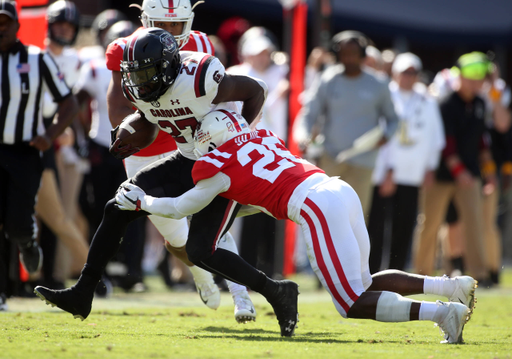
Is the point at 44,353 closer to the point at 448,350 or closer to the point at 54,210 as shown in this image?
the point at 448,350

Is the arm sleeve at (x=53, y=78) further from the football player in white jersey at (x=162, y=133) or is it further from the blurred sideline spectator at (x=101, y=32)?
the blurred sideline spectator at (x=101, y=32)

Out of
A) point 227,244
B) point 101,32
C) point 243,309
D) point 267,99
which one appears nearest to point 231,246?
point 227,244

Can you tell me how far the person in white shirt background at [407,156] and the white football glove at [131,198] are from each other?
4084mm

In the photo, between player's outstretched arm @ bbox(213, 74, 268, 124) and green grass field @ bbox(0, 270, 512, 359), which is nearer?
green grass field @ bbox(0, 270, 512, 359)

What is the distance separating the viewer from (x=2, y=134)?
4906mm

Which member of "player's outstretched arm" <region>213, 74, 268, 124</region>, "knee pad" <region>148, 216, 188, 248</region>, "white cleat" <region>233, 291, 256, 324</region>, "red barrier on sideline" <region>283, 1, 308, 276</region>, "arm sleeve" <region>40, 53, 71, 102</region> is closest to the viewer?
"player's outstretched arm" <region>213, 74, 268, 124</region>

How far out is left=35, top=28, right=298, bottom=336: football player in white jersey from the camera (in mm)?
3594

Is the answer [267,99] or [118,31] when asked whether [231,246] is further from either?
[267,99]

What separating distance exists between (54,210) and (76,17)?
67.9 inches

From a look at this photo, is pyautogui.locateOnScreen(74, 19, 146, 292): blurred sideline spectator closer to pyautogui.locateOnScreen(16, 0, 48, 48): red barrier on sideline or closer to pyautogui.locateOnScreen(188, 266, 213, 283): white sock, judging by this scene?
pyautogui.locateOnScreen(16, 0, 48, 48): red barrier on sideline

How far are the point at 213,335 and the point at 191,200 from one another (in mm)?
766

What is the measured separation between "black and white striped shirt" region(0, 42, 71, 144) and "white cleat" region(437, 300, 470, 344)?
301cm

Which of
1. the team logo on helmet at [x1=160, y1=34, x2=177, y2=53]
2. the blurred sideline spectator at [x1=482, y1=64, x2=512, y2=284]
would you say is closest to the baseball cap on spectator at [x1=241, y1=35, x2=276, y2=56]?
the blurred sideline spectator at [x1=482, y1=64, x2=512, y2=284]

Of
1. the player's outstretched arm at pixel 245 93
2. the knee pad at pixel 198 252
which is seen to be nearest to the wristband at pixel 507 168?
the player's outstretched arm at pixel 245 93
